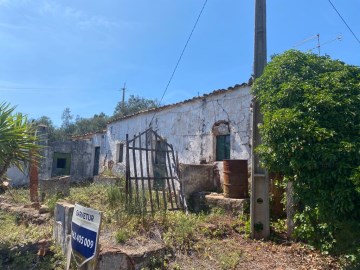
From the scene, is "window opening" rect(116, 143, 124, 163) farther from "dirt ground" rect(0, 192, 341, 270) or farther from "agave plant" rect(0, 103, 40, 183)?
"dirt ground" rect(0, 192, 341, 270)

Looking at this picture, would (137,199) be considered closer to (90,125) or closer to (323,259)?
(323,259)

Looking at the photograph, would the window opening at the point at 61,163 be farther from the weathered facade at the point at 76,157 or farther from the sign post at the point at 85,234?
the sign post at the point at 85,234

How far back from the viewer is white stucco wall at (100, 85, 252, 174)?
8914 mm

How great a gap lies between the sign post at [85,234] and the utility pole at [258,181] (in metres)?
3.56

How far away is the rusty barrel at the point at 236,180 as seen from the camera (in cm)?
750

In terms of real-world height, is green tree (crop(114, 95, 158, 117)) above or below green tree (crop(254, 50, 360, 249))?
above

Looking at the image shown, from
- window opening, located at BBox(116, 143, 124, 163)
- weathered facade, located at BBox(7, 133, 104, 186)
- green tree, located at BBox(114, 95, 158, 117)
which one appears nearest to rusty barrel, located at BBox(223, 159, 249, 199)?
window opening, located at BBox(116, 143, 124, 163)

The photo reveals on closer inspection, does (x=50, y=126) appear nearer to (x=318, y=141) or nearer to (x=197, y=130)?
(x=197, y=130)

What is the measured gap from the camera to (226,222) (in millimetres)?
6676

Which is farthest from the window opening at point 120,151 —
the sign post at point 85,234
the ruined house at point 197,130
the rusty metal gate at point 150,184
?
the sign post at point 85,234

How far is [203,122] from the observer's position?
34.0 ft

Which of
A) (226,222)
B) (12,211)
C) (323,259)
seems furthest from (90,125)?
(323,259)

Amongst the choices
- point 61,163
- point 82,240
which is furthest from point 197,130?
point 61,163

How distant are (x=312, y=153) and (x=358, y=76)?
6.12 feet
